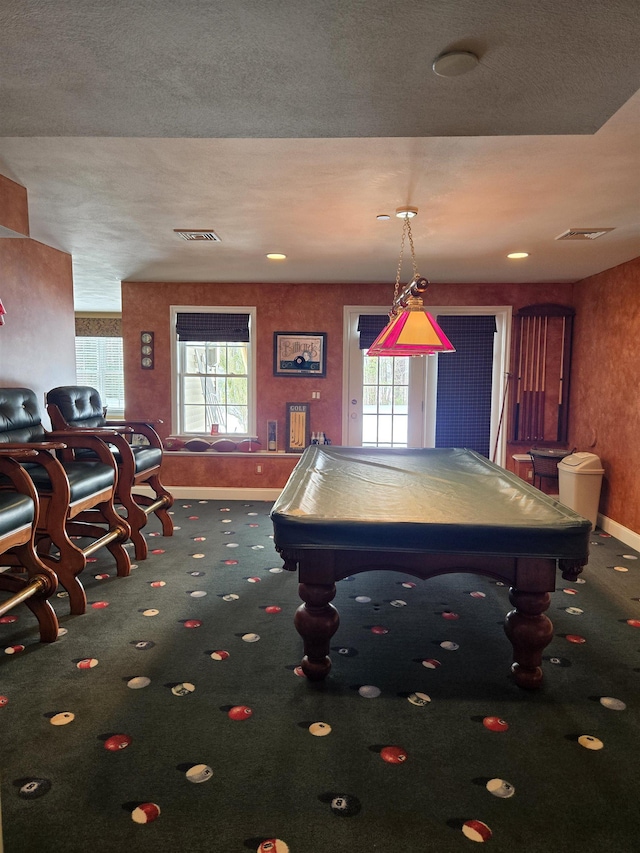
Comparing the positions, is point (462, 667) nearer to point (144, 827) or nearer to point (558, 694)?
point (558, 694)

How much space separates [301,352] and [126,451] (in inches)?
103

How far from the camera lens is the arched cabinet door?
5.66m

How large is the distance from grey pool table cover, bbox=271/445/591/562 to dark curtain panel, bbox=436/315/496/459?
3.07 meters

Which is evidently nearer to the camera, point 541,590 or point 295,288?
point 541,590

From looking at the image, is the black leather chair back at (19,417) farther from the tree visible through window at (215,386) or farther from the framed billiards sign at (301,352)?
the framed billiards sign at (301,352)

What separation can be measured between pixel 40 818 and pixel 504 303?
571 cm

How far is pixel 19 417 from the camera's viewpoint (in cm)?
361

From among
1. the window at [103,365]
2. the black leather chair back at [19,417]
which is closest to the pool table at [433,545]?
the black leather chair back at [19,417]

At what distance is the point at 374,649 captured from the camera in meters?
2.62

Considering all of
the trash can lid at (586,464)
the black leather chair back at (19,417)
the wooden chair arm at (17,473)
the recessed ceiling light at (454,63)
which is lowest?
the trash can lid at (586,464)

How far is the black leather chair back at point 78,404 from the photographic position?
416 cm

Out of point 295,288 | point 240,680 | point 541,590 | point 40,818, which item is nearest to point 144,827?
point 40,818

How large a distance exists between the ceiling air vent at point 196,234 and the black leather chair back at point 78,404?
1.49 metres

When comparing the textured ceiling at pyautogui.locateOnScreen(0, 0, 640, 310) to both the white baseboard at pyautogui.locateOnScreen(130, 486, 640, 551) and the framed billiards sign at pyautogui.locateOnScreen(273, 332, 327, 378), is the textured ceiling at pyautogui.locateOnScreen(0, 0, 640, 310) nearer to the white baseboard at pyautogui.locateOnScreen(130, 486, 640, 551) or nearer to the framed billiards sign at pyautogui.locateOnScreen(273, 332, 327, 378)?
the framed billiards sign at pyautogui.locateOnScreen(273, 332, 327, 378)
